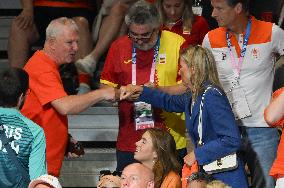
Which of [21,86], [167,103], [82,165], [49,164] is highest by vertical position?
[21,86]

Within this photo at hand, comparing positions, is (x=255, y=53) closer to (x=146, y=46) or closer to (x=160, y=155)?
(x=146, y=46)

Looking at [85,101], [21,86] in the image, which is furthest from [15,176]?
[85,101]

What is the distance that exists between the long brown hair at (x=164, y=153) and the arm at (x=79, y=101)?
406 millimetres

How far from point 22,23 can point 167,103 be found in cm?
241

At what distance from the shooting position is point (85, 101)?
570cm

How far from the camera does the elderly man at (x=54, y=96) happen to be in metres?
5.58

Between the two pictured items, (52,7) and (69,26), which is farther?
(52,7)

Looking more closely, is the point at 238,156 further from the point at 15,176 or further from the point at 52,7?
the point at 52,7

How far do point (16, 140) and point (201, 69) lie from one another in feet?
4.26

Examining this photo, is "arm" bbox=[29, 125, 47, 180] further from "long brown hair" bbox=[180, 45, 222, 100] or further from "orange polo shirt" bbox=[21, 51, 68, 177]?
"long brown hair" bbox=[180, 45, 222, 100]

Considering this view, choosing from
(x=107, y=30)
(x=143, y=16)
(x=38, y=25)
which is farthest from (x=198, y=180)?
(x=38, y=25)

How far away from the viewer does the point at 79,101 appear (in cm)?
569

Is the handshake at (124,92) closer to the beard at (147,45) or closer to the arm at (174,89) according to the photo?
the arm at (174,89)

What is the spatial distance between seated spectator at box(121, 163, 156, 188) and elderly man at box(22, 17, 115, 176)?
32.5 inches
